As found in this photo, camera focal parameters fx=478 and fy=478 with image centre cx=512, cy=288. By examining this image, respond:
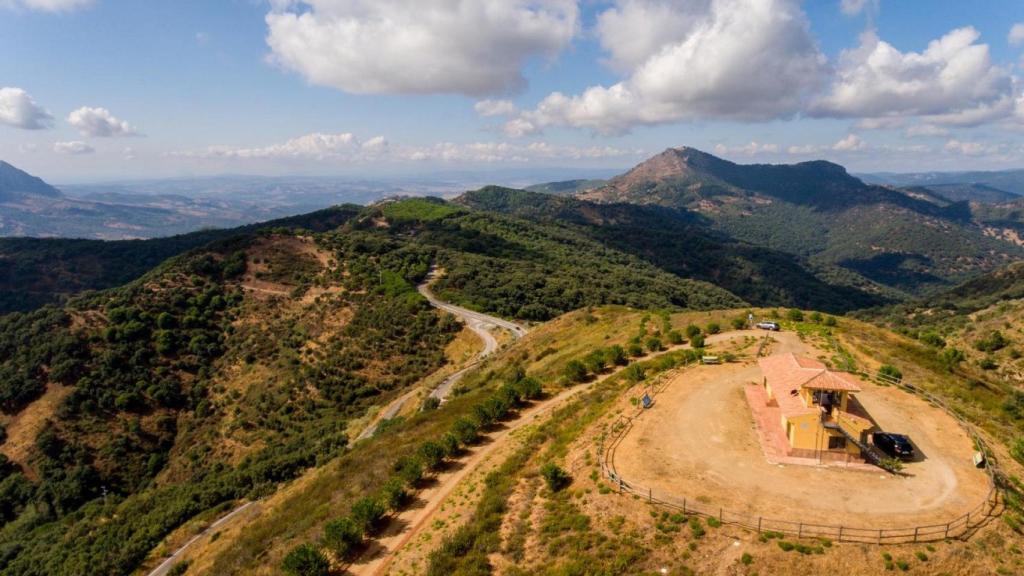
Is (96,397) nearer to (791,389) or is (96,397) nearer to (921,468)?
(791,389)

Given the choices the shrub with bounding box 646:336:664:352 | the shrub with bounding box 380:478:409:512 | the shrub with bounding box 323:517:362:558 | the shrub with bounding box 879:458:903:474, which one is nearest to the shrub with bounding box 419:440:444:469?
the shrub with bounding box 380:478:409:512

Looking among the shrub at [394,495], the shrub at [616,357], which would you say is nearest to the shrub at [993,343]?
the shrub at [616,357]

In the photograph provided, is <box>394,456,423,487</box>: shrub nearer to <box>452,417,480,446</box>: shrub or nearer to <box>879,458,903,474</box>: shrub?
<box>452,417,480,446</box>: shrub

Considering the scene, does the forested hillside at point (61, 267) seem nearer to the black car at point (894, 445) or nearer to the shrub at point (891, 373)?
the shrub at point (891, 373)

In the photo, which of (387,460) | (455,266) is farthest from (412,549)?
(455,266)

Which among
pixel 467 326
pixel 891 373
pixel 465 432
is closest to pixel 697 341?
pixel 891 373

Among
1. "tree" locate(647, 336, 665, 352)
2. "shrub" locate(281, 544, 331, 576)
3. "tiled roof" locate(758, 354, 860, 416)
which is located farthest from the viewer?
"tree" locate(647, 336, 665, 352)

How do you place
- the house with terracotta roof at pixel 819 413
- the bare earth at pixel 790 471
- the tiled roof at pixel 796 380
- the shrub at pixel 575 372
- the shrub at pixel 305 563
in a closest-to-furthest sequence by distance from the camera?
the shrub at pixel 305 563, the bare earth at pixel 790 471, the house with terracotta roof at pixel 819 413, the tiled roof at pixel 796 380, the shrub at pixel 575 372
